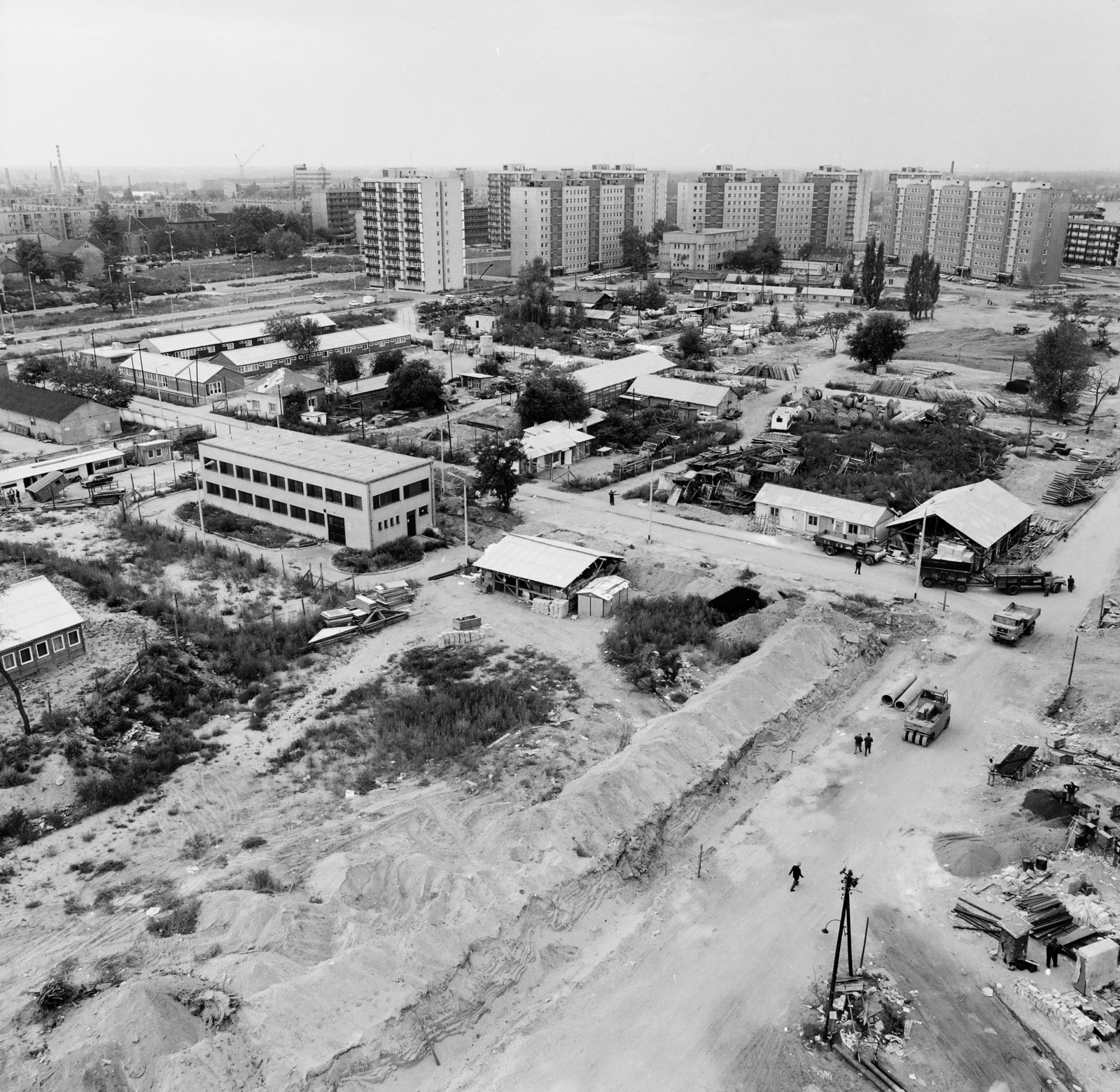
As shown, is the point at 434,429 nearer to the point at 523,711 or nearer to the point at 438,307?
the point at 523,711

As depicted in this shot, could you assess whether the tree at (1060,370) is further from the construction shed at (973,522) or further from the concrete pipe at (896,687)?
the concrete pipe at (896,687)

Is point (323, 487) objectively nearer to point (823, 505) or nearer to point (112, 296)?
point (823, 505)

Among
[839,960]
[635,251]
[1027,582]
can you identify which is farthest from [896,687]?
[635,251]

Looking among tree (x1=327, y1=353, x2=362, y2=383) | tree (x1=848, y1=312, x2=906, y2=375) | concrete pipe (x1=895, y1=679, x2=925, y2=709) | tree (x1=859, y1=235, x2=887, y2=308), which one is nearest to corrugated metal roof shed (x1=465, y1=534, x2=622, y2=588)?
concrete pipe (x1=895, y1=679, x2=925, y2=709)

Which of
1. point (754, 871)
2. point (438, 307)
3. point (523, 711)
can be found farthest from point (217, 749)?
point (438, 307)

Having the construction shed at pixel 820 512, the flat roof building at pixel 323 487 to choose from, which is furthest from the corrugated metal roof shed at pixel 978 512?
the flat roof building at pixel 323 487

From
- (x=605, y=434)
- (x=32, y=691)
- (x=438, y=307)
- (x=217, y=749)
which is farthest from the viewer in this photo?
(x=438, y=307)
